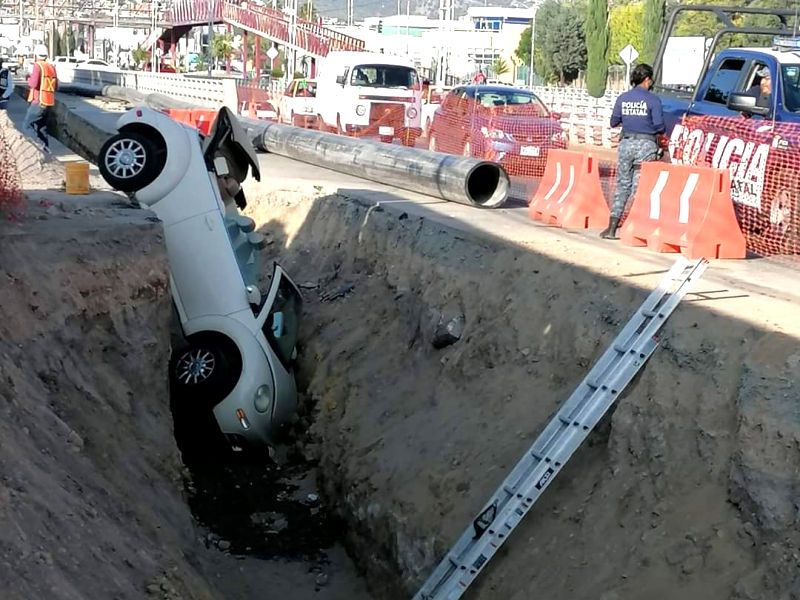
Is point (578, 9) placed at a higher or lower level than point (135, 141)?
higher

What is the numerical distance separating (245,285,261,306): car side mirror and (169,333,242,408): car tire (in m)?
0.52

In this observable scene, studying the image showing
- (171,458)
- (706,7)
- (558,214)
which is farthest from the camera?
(706,7)

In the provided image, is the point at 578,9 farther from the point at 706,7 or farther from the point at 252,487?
the point at 252,487

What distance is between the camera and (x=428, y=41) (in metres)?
98.4

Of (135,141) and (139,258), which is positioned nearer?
(139,258)

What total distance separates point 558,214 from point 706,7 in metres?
Answer: 3.99

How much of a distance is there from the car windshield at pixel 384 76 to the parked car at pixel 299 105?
263cm

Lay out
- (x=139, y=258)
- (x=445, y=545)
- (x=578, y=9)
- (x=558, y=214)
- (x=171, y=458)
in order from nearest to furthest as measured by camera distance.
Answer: (x=445, y=545), (x=171, y=458), (x=139, y=258), (x=558, y=214), (x=578, y=9)

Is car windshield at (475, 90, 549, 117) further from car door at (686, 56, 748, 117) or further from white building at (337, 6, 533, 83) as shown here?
white building at (337, 6, 533, 83)

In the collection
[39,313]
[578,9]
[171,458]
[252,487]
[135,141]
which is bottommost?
[252,487]

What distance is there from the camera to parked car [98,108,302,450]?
10867mm

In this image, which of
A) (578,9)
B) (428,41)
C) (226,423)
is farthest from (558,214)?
(428,41)

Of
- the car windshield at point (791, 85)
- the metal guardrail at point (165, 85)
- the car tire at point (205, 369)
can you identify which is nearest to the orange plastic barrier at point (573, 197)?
the car windshield at point (791, 85)

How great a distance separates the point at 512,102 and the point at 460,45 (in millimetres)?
86278
